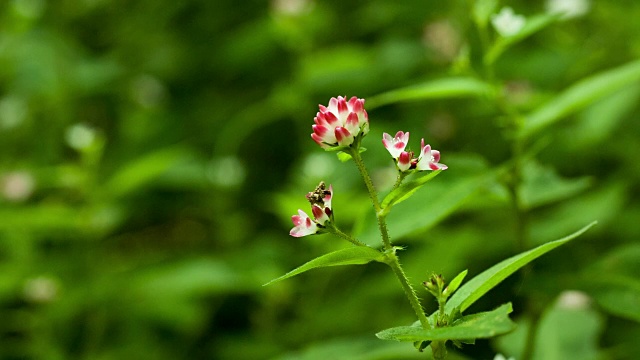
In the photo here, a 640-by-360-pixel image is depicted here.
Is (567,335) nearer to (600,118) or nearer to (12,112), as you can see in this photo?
(600,118)

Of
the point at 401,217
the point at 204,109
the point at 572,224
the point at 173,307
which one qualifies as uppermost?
the point at 204,109

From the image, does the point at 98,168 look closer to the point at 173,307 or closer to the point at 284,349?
the point at 173,307

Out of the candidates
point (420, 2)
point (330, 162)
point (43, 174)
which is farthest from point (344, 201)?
point (420, 2)

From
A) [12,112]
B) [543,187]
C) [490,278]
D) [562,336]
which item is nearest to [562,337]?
[562,336]

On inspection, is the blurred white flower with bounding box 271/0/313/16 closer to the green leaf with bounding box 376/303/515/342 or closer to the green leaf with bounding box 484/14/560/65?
the green leaf with bounding box 484/14/560/65

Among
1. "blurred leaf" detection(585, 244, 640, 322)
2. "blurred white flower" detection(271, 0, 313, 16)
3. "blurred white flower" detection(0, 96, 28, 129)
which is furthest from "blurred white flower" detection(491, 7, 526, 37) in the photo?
"blurred white flower" detection(0, 96, 28, 129)

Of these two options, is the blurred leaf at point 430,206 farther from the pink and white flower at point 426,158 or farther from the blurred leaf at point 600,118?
the blurred leaf at point 600,118
